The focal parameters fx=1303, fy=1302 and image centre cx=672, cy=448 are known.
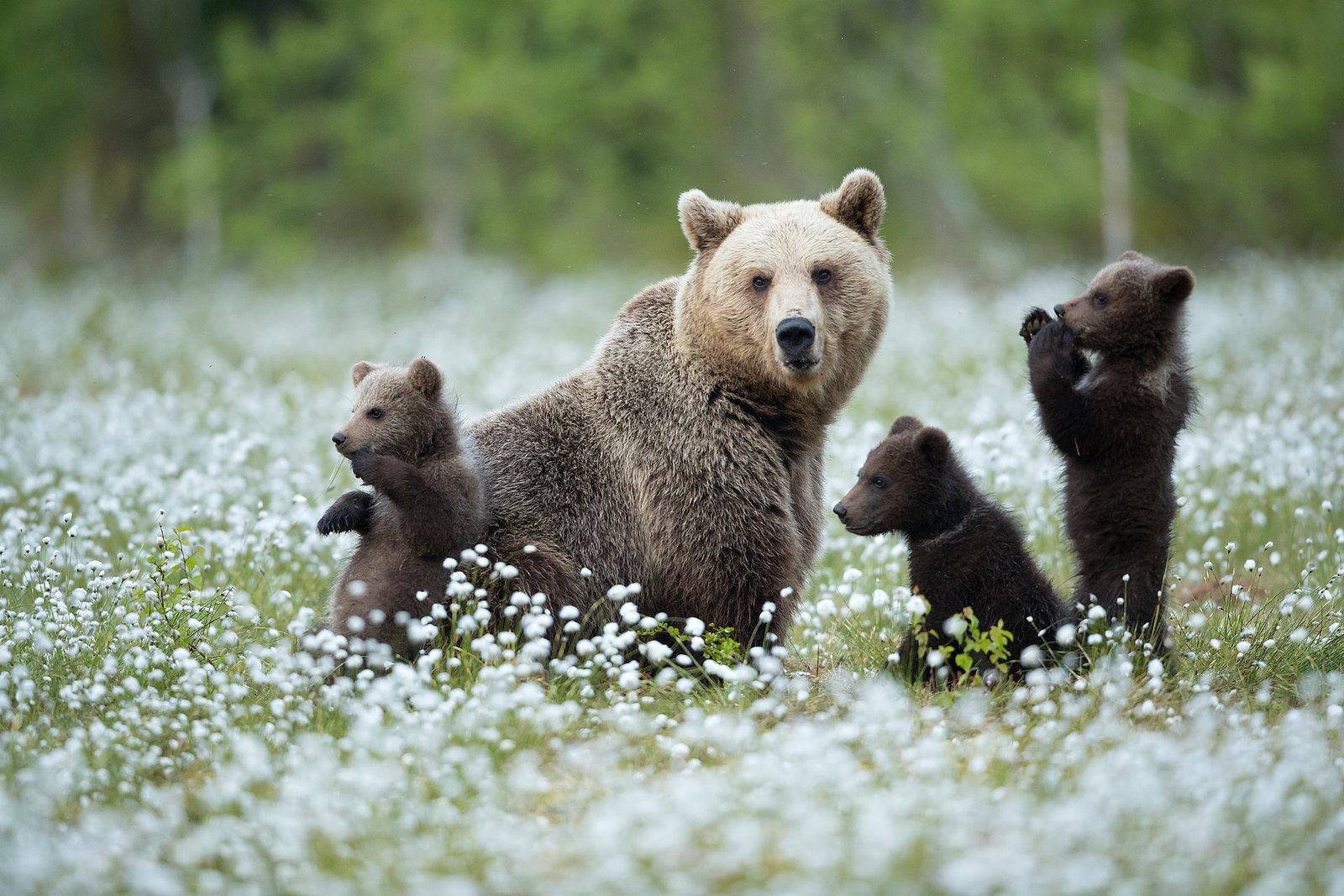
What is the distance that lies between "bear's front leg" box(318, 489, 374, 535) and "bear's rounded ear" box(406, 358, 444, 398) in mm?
508

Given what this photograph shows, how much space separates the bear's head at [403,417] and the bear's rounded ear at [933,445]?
1.96 metres

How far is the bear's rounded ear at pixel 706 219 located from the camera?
19.8 ft

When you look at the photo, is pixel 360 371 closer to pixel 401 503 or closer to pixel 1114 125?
pixel 401 503

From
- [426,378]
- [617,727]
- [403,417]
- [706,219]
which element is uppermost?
[706,219]

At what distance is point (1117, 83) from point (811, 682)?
1597 cm

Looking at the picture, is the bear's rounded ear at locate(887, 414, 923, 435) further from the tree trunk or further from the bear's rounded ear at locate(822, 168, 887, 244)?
the tree trunk

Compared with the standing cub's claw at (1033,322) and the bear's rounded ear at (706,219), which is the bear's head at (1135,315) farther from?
the bear's rounded ear at (706,219)

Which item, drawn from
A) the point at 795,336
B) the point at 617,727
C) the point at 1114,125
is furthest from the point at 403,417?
the point at 1114,125

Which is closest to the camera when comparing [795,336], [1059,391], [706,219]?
[1059,391]

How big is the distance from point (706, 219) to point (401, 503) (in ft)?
6.58

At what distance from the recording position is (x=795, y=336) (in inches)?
217

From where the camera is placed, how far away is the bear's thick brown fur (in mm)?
5555

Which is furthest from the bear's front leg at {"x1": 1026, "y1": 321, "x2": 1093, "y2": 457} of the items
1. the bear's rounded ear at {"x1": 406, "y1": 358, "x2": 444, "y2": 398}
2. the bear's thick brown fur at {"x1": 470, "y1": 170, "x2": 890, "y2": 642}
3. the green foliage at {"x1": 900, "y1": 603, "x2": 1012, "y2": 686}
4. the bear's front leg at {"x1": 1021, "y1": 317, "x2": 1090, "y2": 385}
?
the bear's rounded ear at {"x1": 406, "y1": 358, "x2": 444, "y2": 398}

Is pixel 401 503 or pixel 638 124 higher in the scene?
pixel 638 124
